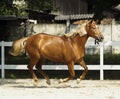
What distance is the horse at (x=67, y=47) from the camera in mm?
13320

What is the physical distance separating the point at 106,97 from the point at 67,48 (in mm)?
2799

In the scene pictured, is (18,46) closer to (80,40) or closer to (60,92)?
(80,40)

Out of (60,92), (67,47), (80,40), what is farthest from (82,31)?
(60,92)

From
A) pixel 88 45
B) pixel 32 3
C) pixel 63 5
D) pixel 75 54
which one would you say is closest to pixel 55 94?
pixel 75 54

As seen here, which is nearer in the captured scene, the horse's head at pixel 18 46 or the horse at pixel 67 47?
the horse at pixel 67 47

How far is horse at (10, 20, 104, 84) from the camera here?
43.7 feet

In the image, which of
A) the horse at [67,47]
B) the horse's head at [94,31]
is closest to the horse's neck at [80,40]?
the horse at [67,47]

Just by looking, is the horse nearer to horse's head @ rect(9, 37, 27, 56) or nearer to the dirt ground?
horse's head @ rect(9, 37, 27, 56)

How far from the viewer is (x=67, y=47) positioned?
13406mm

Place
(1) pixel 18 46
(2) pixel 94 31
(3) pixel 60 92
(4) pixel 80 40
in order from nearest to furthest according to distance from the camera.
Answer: (3) pixel 60 92
(2) pixel 94 31
(4) pixel 80 40
(1) pixel 18 46

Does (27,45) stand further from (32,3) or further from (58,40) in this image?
(32,3)

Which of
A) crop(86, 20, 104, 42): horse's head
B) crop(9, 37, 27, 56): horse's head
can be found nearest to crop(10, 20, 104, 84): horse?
crop(86, 20, 104, 42): horse's head

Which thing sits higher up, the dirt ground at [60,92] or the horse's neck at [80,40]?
the horse's neck at [80,40]

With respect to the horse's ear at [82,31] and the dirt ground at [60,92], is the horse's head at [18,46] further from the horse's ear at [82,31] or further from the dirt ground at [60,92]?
the horse's ear at [82,31]
